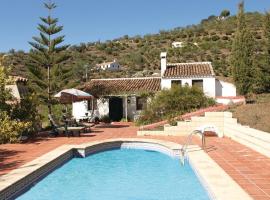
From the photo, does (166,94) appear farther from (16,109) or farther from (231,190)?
(231,190)

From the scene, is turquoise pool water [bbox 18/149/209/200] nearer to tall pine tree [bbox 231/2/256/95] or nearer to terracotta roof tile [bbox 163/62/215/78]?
tall pine tree [bbox 231/2/256/95]

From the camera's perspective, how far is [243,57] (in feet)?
72.1

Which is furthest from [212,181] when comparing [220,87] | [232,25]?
[232,25]

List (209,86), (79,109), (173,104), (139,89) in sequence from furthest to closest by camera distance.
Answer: (79,109)
(139,89)
(209,86)
(173,104)

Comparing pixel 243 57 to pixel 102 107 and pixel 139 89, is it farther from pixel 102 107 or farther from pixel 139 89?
pixel 102 107

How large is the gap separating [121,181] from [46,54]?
50.0 feet

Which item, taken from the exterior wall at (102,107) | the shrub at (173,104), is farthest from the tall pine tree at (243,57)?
the exterior wall at (102,107)

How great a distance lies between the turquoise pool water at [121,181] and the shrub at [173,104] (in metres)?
6.69

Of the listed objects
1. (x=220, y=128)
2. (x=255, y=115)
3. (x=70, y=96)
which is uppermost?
(x=70, y=96)

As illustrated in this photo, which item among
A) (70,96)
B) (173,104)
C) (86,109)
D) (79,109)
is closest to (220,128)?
(173,104)

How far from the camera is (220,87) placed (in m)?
28.5

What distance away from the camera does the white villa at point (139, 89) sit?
26.6 meters

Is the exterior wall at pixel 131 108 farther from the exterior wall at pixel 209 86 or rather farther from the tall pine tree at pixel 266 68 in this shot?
the tall pine tree at pixel 266 68

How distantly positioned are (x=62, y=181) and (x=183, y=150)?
13.9 ft
